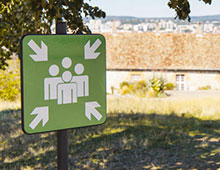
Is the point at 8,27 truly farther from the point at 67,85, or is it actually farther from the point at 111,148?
the point at 67,85

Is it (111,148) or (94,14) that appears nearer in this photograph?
(94,14)

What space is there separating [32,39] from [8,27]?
3870 millimetres

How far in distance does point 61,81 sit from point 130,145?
14.1 feet

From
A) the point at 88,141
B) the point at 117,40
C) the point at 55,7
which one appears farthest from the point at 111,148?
the point at 117,40

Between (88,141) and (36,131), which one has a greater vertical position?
(36,131)

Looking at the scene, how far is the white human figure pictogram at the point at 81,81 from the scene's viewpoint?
2.17 meters

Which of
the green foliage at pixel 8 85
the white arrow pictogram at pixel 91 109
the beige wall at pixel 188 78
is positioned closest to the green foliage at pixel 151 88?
the green foliage at pixel 8 85

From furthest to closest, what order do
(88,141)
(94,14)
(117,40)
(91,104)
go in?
(117,40) → (88,141) → (94,14) → (91,104)

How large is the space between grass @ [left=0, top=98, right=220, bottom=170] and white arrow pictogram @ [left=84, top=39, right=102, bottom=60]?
329 cm

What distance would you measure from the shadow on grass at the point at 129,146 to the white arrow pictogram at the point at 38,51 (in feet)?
11.4

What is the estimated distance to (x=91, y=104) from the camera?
2.26 m

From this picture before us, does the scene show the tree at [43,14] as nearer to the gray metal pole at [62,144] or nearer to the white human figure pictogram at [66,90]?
the gray metal pole at [62,144]

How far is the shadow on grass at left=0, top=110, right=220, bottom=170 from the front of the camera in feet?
17.7

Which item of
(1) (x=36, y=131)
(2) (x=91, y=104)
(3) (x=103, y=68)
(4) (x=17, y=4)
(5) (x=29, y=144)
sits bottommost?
(5) (x=29, y=144)
